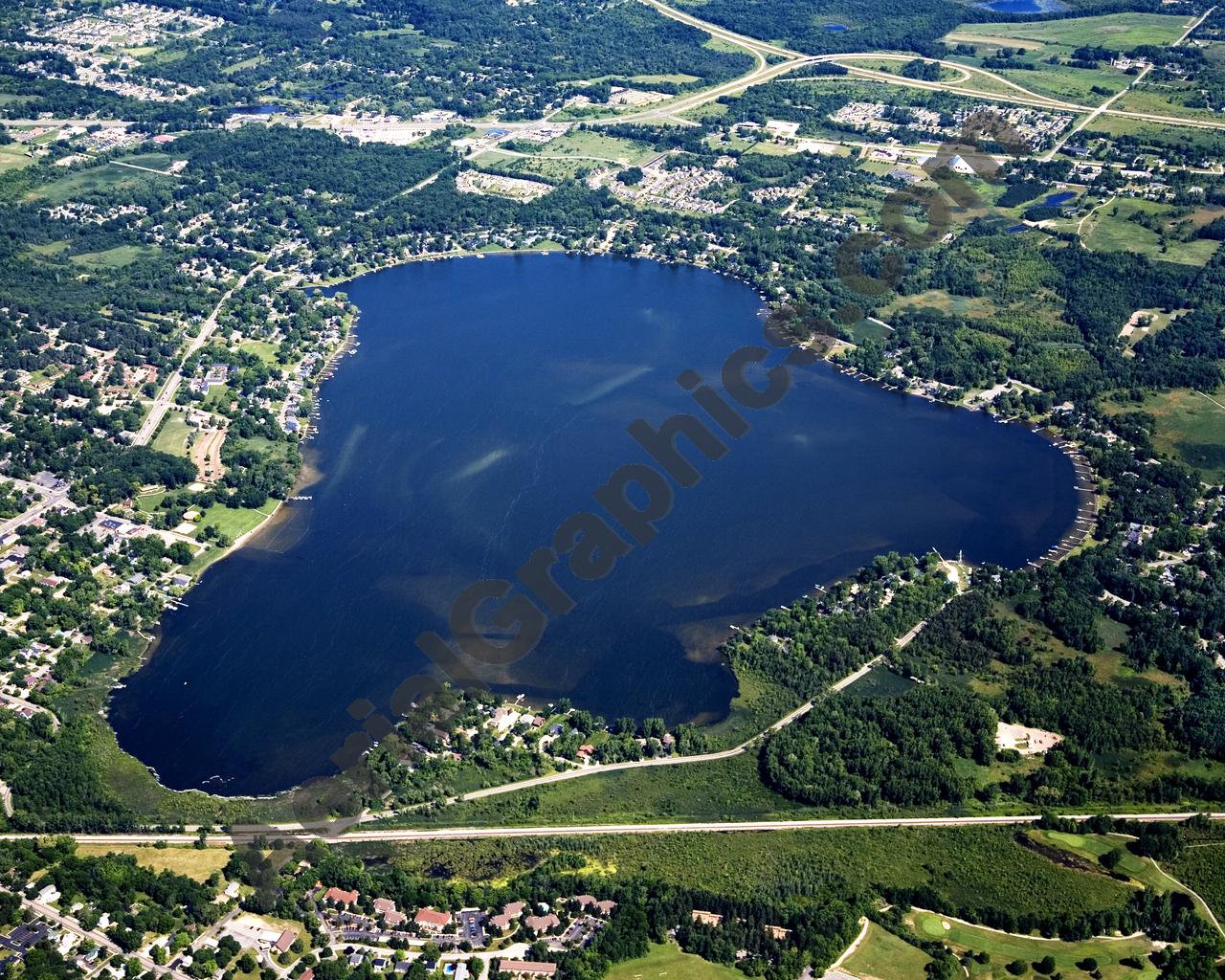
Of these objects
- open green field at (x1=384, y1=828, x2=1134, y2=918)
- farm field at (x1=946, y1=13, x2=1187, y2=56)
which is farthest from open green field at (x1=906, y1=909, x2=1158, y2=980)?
farm field at (x1=946, y1=13, x2=1187, y2=56)

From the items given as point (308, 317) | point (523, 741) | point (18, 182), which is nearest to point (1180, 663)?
point (523, 741)

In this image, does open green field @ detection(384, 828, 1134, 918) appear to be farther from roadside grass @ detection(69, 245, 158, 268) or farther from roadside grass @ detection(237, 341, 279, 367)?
roadside grass @ detection(69, 245, 158, 268)

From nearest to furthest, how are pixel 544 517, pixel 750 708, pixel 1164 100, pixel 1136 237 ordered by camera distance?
pixel 750 708, pixel 544 517, pixel 1136 237, pixel 1164 100

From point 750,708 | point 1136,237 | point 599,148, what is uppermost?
point 599,148

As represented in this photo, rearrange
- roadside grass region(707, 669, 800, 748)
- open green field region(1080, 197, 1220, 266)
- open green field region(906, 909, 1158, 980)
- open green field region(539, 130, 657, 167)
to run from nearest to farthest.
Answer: open green field region(906, 909, 1158, 980) < roadside grass region(707, 669, 800, 748) < open green field region(1080, 197, 1220, 266) < open green field region(539, 130, 657, 167)

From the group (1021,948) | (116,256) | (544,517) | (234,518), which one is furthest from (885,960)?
(116,256)

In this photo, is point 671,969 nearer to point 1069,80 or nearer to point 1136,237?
point 1136,237
